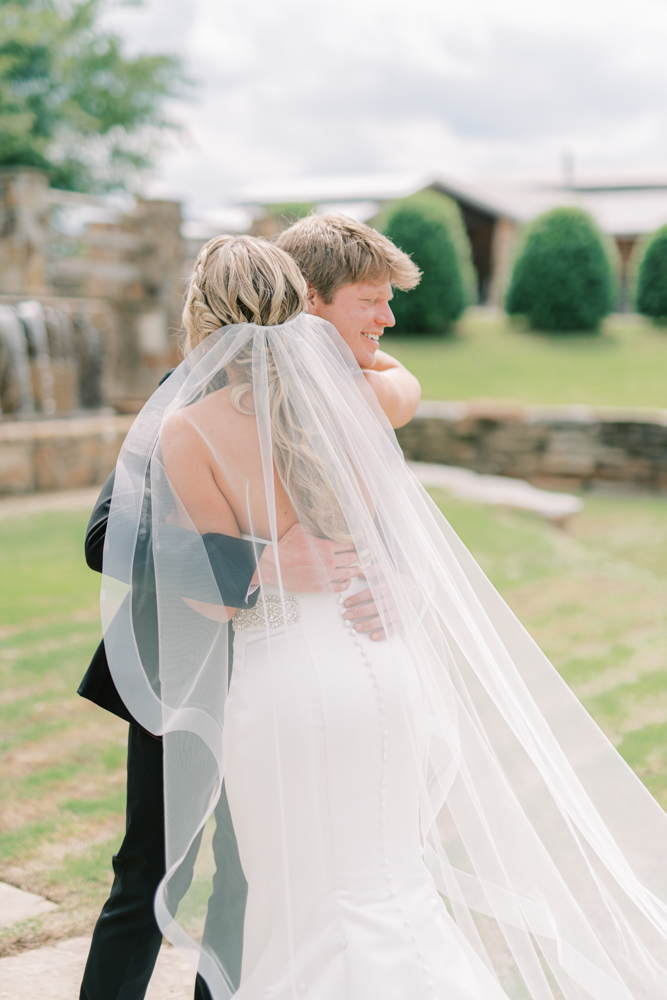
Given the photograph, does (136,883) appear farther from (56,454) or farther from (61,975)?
(56,454)

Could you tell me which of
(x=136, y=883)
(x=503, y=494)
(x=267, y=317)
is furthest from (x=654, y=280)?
(x=136, y=883)

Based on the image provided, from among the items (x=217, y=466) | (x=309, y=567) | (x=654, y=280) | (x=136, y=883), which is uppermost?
(x=654, y=280)

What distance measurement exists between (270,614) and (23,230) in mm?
12062

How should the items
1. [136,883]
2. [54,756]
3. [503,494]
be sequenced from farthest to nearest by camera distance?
[503,494] → [54,756] → [136,883]

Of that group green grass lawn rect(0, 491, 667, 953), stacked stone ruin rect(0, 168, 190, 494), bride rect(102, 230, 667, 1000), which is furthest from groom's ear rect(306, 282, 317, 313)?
stacked stone ruin rect(0, 168, 190, 494)

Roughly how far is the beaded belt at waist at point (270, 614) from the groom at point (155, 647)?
2 centimetres

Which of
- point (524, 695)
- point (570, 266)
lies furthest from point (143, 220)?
point (524, 695)

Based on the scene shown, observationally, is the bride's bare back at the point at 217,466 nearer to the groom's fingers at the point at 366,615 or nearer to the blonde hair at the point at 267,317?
the blonde hair at the point at 267,317

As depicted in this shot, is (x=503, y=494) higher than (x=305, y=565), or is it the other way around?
(x=305, y=565)

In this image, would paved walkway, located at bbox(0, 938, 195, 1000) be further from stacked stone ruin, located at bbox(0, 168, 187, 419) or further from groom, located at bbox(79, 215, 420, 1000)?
stacked stone ruin, located at bbox(0, 168, 187, 419)

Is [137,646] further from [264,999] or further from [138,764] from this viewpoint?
[264,999]

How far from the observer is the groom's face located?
1.93 m

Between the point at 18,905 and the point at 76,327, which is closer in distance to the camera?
A: the point at 18,905

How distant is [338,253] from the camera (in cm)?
189
